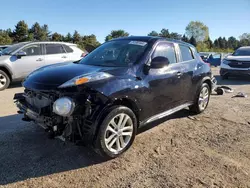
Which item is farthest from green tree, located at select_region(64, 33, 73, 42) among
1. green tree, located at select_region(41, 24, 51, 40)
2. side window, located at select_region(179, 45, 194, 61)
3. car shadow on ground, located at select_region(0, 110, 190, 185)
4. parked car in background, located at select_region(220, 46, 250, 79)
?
car shadow on ground, located at select_region(0, 110, 190, 185)

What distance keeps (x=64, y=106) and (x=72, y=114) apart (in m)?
0.15

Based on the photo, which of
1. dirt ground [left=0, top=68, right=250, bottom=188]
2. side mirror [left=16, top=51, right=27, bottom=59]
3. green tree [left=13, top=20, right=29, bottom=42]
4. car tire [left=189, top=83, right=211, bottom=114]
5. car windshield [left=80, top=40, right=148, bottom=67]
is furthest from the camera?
green tree [left=13, top=20, right=29, bottom=42]

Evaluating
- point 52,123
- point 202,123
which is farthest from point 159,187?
point 202,123

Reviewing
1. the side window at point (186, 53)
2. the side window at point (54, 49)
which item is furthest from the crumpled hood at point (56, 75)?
the side window at point (54, 49)

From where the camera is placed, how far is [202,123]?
525cm

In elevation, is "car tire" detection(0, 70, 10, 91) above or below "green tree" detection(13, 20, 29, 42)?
below

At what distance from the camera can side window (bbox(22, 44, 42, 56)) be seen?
9.10 metres

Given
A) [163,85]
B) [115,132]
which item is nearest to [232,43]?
[163,85]

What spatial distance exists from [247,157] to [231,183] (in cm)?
89

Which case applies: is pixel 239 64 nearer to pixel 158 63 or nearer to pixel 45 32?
pixel 158 63

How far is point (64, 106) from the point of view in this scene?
121 inches

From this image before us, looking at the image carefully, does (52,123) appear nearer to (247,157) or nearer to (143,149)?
(143,149)

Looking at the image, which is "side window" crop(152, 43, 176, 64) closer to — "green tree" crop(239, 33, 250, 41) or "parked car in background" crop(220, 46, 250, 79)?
"parked car in background" crop(220, 46, 250, 79)

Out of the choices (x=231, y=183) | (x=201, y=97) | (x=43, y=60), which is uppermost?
(x=43, y=60)
